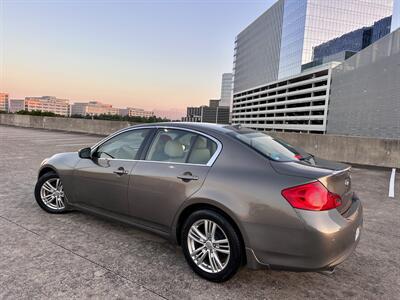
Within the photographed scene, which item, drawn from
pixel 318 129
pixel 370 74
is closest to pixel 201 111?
pixel 318 129

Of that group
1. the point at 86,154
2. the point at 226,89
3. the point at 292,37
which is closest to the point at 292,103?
the point at 292,37

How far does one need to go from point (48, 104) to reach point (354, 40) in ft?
301

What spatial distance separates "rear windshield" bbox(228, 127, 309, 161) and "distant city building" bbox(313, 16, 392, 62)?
86.7 m

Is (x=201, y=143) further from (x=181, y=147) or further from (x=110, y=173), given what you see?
(x=110, y=173)

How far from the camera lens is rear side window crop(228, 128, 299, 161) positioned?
3017 mm

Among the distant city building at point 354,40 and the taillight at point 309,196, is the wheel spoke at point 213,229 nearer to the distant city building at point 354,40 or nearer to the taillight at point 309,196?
the taillight at point 309,196

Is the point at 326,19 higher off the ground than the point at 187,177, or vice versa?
the point at 326,19

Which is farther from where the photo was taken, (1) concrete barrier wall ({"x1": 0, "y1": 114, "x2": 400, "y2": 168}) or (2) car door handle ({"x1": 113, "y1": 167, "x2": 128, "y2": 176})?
(1) concrete barrier wall ({"x1": 0, "y1": 114, "x2": 400, "y2": 168})

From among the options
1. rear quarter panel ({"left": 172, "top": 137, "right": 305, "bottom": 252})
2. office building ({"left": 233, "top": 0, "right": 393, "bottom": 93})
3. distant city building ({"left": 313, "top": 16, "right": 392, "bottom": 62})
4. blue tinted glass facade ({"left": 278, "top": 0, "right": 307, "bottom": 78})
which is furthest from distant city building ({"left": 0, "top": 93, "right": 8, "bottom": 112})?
rear quarter panel ({"left": 172, "top": 137, "right": 305, "bottom": 252})

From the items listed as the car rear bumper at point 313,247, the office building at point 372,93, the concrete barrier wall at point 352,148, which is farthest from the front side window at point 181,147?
the office building at point 372,93

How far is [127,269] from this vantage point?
309 centimetres

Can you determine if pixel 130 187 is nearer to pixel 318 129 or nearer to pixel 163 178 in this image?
pixel 163 178

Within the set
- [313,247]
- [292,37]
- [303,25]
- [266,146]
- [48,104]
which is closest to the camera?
[313,247]

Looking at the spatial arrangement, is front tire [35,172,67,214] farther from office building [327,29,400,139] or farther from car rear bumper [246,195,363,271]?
office building [327,29,400,139]
